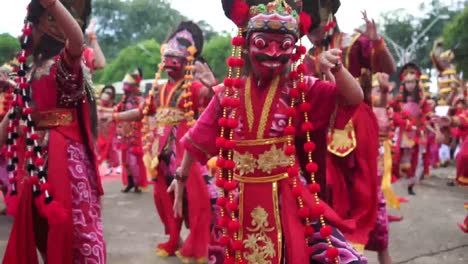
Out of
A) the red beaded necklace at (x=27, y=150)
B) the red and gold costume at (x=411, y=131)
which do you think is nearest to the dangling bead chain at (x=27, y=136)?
the red beaded necklace at (x=27, y=150)

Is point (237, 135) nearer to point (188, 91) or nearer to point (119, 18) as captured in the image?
point (188, 91)

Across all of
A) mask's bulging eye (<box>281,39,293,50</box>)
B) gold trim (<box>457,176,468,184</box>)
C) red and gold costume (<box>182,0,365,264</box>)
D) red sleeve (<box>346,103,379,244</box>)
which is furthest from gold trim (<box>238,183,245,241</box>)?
gold trim (<box>457,176,468,184</box>)

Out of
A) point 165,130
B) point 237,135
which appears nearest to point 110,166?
point 165,130

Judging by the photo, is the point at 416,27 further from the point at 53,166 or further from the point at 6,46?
the point at 53,166

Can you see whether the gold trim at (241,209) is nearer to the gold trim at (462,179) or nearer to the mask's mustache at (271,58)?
the mask's mustache at (271,58)

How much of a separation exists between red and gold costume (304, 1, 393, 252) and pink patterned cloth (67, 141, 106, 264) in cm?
178

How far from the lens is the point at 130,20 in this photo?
65875 mm

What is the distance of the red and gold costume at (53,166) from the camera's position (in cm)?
337

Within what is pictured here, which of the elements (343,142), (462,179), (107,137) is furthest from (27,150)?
(107,137)

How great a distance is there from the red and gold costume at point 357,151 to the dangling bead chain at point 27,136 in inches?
78.7

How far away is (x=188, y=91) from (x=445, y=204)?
5.13 m

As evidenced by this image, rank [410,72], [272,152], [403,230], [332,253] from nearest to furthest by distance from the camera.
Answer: [332,253] < [272,152] < [403,230] < [410,72]

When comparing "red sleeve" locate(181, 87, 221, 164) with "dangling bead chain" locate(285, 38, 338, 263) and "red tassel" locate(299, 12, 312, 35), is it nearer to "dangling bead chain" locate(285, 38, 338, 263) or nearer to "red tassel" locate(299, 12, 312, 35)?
"dangling bead chain" locate(285, 38, 338, 263)

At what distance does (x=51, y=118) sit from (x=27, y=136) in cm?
18
